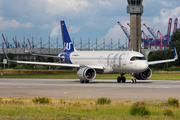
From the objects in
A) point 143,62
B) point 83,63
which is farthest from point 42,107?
point 83,63

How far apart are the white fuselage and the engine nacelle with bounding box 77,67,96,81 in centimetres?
223

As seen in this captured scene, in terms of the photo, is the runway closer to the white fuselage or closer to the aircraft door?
the white fuselage

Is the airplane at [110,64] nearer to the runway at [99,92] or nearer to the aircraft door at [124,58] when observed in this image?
the aircraft door at [124,58]

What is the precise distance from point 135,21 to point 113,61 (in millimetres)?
127936

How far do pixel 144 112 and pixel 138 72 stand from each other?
87.5 feet

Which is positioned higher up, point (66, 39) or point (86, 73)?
point (66, 39)

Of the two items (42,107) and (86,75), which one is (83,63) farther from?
(42,107)

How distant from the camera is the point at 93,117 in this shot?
42.6 ft

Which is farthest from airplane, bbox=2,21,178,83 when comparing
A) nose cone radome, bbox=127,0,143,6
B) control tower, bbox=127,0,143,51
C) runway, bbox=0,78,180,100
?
nose cone radome, bbox=127,0,143,6

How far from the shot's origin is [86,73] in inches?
1678

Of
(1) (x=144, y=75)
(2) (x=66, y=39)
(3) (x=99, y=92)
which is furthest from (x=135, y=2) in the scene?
(3) (x=99, y=92)

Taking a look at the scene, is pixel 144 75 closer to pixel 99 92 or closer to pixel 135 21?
pixel 99 92

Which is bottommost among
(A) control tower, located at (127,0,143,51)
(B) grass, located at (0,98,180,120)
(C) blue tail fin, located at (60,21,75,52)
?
(B) grass, located at (0,98,180,120)

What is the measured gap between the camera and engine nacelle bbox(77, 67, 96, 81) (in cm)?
4050
